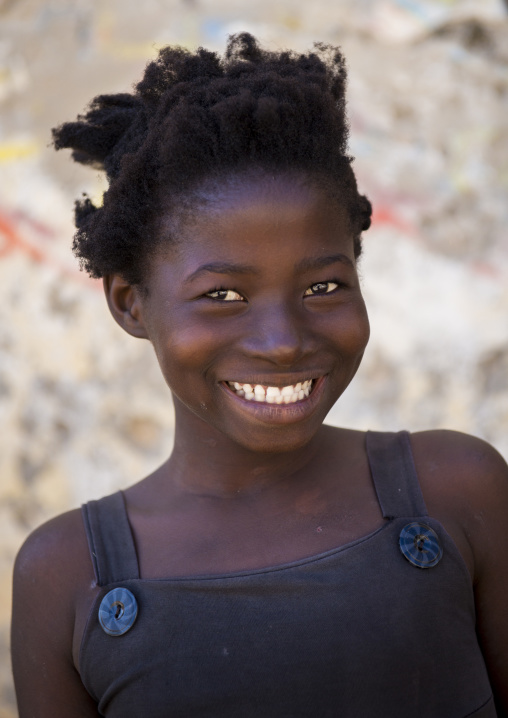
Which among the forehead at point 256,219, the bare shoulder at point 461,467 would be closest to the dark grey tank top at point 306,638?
the bare shoulder at point 461,467

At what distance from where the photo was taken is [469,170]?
316cm

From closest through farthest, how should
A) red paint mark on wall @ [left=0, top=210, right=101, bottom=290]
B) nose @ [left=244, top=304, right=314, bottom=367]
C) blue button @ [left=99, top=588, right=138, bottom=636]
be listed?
nose @ [left=244, top=304, right=314, bottom=367]
blue button @ [left=99, top=588, right=138, bottom=636]
red paint mark on wall @ [left=0, top=210, right=101, bottom=290]

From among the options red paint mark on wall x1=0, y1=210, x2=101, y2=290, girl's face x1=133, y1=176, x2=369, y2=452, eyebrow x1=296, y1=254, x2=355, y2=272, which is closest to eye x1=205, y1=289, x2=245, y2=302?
girl's face x1=133, y1=176, x2=369, y2=452

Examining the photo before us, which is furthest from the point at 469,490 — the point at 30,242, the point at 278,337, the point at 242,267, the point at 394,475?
the point at 30,242

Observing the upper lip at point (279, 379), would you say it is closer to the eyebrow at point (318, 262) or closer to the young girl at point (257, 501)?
the young girl at point (257, 501)

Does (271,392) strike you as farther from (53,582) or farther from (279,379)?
(53,582)

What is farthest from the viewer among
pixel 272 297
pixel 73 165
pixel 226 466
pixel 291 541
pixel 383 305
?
pixel 73 165

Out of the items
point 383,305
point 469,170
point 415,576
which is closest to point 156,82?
point 415,576

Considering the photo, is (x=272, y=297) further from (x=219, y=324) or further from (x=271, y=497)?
(x=271, y=497)

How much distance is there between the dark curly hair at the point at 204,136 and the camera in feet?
4.79

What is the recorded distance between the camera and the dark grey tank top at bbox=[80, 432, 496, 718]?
1.43 m

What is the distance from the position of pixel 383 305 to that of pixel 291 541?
1622 millimetres

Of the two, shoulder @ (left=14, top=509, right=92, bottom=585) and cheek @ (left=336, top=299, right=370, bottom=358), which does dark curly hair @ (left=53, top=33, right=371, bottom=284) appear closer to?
cheek @ (left=336, top=299, right=370, bottom=358)

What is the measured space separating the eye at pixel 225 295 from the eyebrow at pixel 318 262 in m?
0.12
